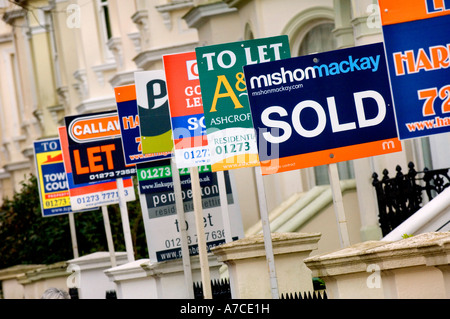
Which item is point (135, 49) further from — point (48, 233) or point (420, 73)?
point (420, 73)

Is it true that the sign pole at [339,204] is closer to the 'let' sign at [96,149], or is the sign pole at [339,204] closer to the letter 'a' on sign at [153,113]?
the letter 'a' on sign at [153,113]

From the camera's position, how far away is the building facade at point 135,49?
17922mm

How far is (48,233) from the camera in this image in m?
27.9

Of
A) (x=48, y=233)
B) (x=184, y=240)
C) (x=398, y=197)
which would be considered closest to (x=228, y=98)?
(x=184, y=240)

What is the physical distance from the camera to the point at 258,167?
440 inches

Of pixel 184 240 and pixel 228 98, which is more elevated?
pixel 228 98

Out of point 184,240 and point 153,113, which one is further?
point 153,113

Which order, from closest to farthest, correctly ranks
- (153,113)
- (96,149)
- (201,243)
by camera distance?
(201,243) → (153,113) → (96,149)

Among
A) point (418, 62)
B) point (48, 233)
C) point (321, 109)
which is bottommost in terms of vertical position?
point (48, 233)

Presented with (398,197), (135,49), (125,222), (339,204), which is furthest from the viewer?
(135,49)

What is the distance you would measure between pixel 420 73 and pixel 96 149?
34.2 ft

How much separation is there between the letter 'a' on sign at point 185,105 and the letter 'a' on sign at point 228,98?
1063 millimetres

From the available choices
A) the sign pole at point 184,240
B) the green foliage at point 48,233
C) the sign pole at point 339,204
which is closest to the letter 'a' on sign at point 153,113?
the sign pole at point 184,240

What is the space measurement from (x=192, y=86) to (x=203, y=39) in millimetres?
11467
